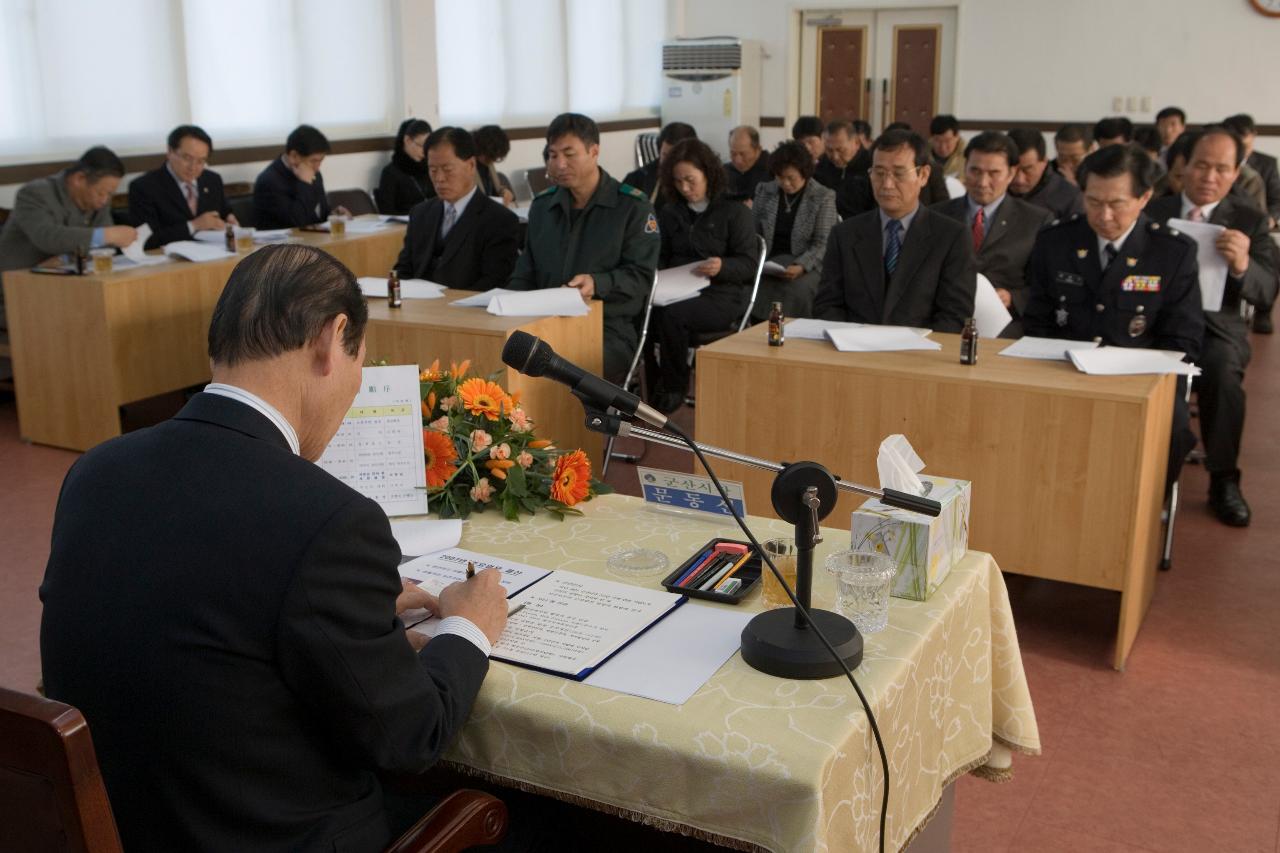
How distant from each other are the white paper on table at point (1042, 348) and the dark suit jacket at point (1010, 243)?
134 centimetres

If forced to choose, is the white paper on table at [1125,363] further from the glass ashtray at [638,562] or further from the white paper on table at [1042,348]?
the glass ashtray at [638,562]

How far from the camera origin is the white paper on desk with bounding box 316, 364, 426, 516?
7.00 ft

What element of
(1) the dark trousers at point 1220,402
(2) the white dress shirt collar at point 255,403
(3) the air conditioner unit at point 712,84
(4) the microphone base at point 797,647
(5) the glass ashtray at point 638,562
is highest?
(3) the air conditioner unit at point 712,84

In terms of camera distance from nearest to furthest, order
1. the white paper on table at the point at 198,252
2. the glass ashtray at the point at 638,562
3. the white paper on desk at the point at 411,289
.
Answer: the glass ashtray at the point at 638,562
the white paper on desk at the point at 411,289
the white paper on table at the point at 198,252

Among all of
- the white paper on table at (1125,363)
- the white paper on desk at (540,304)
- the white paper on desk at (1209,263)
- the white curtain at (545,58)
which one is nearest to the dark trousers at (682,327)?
the white paper on desk at (540,304)

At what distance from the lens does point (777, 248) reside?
5934 millimetres

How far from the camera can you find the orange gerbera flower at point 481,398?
7.28 feet

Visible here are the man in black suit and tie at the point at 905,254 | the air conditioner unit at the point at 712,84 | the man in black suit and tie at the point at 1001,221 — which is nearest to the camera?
the man in black suit and tie at the point at 905,254

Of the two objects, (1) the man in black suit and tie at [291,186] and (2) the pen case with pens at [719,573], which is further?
(1) the man in black suit and tie at [291,186]

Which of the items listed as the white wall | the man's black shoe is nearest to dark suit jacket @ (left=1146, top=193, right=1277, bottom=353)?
the man's black shoe

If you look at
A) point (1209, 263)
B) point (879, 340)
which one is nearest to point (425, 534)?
point (879, 340)

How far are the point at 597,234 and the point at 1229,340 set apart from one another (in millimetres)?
2276

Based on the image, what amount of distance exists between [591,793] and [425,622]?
37 centimetres

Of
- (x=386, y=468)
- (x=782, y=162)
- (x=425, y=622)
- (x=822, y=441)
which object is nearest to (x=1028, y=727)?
(x=425, y=622)
